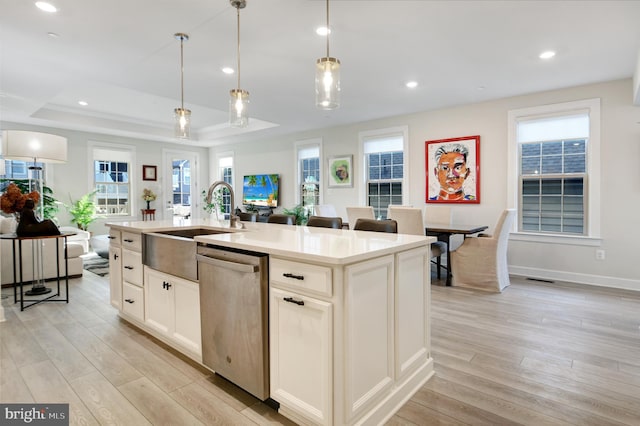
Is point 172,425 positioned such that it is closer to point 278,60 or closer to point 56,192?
point 278,60

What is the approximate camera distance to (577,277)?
4445 mm

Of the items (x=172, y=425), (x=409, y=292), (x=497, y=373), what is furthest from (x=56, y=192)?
(x=497, y=373)

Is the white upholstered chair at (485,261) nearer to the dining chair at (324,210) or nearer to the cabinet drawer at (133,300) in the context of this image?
the dining chair at (324,210)

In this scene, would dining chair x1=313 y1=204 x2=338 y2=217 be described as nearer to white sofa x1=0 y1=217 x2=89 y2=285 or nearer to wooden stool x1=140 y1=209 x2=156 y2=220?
white sofa x1=0 y1=217 x2=89 y2=285

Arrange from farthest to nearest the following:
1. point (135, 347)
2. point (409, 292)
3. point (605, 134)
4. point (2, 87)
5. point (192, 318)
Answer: point (2, 87) → point (605, 134) → point (135, 347) → point (192, 318) → point (409, 292)

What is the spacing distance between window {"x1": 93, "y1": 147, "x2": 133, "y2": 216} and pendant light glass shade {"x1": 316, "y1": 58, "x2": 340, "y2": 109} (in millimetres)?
7215

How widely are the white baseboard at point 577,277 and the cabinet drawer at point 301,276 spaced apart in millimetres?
4376

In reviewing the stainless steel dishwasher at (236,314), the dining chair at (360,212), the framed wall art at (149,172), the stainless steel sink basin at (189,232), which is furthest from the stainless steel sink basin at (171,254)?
the framed wall art at (149,172)

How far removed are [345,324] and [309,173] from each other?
598cm

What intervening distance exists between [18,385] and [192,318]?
1023 mm

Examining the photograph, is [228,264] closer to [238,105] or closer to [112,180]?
[238,105]

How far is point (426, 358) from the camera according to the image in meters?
2.14
